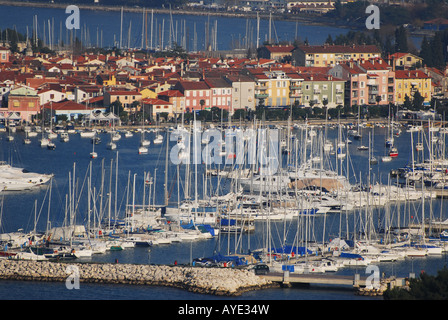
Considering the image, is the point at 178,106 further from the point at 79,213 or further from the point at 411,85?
the point at 79,213

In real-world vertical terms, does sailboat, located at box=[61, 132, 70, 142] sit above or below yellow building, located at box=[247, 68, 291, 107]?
below

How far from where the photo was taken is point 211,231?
55.2 feet

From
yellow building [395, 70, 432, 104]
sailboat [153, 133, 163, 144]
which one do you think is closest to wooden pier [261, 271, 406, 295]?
sailboat [153, 133, 163, 144]

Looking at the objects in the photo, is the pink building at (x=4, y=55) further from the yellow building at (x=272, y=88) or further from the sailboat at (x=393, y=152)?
the sailboat at (x=393, y=152)

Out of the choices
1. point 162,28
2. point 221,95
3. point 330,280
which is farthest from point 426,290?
point 162,28

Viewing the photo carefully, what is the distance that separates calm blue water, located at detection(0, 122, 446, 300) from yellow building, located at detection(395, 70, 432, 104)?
470 centimetres

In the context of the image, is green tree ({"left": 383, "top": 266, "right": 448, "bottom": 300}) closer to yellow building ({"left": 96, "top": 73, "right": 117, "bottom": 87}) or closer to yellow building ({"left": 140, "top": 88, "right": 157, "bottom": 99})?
→ yellow building ({"left": 140, "top": 88, "right": 157, "bottom": 99})

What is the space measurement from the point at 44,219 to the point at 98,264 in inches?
125

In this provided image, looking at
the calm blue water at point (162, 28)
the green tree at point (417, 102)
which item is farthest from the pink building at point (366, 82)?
the calm blue water at point (162, 28)

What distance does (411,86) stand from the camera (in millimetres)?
33750

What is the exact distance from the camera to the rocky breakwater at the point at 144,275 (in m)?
13.7

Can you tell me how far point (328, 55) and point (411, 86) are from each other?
13.6 ft

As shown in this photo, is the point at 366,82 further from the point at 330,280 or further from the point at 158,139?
the point at 330,280

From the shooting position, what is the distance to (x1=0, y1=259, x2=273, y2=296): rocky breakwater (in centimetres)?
1370
